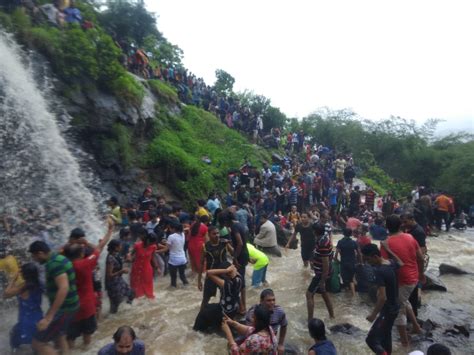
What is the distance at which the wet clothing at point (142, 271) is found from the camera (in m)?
7.12

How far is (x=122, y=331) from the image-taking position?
3.42m

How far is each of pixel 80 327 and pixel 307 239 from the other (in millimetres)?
5501

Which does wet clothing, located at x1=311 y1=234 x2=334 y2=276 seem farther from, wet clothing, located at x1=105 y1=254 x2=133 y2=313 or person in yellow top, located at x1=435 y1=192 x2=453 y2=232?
person in yellow top, located at x1=435 y1=192 x2=453 y2=232

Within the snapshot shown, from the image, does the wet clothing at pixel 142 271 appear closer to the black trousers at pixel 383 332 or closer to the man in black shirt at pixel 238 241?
the man in black shirt at pixel 238 241

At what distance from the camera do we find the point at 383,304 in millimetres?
4844

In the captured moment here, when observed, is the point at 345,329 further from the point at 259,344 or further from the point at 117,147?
the point at 117,147

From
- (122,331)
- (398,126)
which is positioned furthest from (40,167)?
(398,126)

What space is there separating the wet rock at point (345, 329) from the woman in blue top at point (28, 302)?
444 centimetres

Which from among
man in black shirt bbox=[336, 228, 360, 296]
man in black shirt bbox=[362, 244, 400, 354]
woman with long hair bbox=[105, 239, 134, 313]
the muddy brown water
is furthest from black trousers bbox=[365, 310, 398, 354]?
woman with long hair bbox=[105, 239, 134, 313]

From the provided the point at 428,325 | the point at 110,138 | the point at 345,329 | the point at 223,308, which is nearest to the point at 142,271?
the point at 223,308

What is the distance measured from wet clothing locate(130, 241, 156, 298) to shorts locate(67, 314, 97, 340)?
6.19 ft

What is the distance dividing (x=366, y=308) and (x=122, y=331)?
5390 millimetres

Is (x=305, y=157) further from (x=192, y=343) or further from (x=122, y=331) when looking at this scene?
(x=122, y=331)

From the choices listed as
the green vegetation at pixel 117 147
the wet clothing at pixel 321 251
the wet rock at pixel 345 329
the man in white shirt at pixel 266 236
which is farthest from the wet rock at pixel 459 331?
the green vegetation at pixel 117 147
